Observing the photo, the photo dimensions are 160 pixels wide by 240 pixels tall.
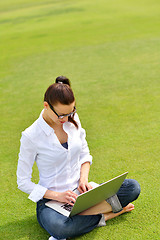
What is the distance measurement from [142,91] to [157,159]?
2.33 m

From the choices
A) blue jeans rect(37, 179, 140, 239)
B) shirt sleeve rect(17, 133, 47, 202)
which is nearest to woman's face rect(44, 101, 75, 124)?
shirt sleeve rect(17, 133, 47, 202)

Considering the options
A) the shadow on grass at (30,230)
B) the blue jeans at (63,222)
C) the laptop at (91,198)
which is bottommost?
the shadow on grass at (30,230)

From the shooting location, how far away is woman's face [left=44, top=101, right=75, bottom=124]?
2842 millimetres

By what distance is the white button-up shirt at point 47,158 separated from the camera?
2.97 metres

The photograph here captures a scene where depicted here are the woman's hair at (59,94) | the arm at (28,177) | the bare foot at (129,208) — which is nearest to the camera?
the woman's hair at (59,94)

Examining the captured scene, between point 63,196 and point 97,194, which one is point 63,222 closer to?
point 63,196

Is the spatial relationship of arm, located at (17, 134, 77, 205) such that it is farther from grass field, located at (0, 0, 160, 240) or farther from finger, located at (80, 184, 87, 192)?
grass field, located at (0, 0, 160, 240)

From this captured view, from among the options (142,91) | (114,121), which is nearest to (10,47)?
(142,91)

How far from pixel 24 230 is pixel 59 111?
1.08 meters

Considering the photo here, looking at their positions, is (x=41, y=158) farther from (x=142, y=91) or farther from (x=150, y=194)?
(x=142, y=91)

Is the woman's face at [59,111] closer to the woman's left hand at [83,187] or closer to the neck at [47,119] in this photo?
the neck at [47,119]

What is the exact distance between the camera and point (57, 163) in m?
3.04

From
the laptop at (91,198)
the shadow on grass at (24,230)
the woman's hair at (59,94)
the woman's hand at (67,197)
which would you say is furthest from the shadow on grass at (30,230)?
the woman's hair at (59,94)

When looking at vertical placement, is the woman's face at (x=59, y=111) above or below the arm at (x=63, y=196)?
above
